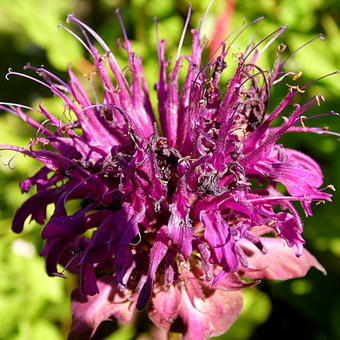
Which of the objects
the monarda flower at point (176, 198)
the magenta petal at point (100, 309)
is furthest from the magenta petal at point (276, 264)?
the magenta petal at point (100, 309)

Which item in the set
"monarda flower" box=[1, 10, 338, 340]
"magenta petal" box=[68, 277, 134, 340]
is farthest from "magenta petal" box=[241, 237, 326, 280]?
"magenta petal" box=[68, 277, 134, 340]

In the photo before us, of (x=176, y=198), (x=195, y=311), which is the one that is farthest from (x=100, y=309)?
(x=176, y=198)

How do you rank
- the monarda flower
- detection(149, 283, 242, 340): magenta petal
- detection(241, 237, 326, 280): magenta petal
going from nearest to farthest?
the monarda flower → detection(149, 283, 242, 340): magenta petal → detection(241, 237, 326, 280): magenta petal

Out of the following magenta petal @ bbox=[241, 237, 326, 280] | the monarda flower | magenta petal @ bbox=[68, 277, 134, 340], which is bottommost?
magenta petal @ bbox=[241, 237, 326, 280]

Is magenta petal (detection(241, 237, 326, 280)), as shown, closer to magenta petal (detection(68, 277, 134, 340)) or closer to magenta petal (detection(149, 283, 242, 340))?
magenta petal (detection(149, 283, 242, 340))

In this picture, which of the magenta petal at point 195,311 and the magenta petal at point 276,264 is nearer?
the magenta petal at point 195,311

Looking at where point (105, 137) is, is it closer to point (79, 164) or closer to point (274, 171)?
point (79, 164)

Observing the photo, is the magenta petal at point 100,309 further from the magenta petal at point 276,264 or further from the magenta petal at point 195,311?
the magenta petal at point 276,264
